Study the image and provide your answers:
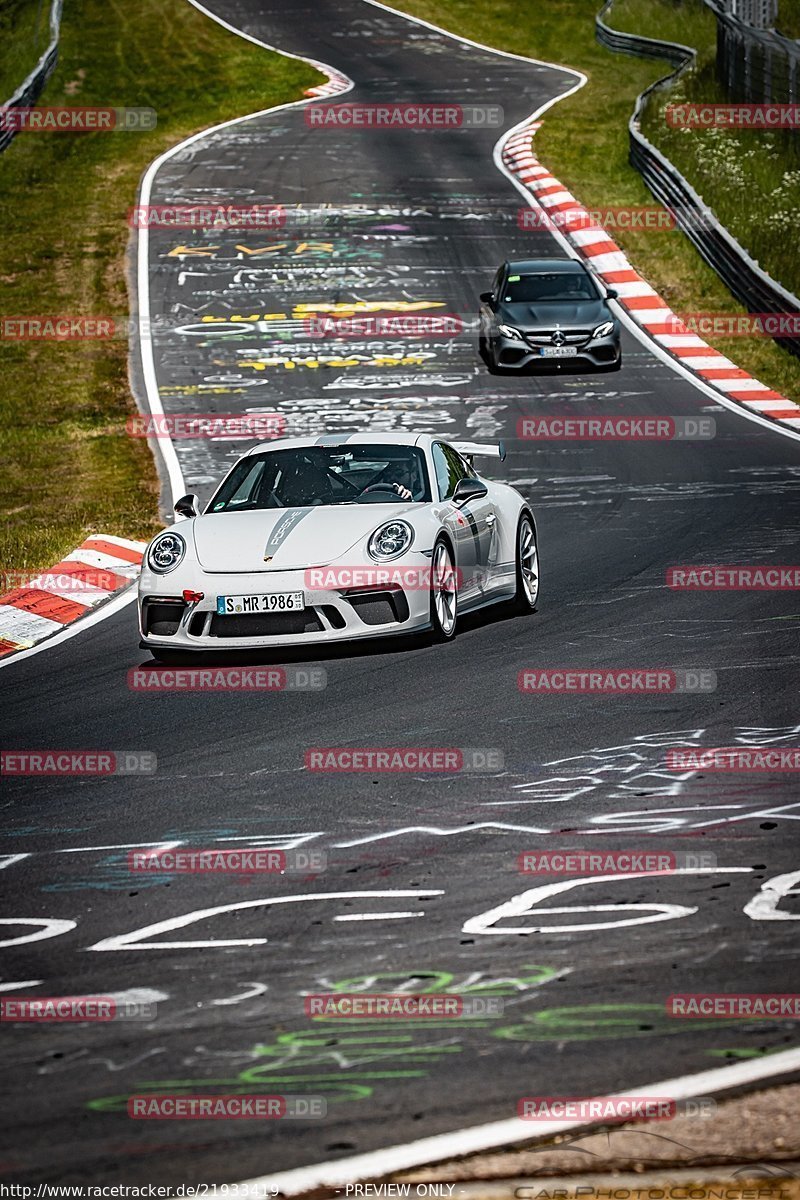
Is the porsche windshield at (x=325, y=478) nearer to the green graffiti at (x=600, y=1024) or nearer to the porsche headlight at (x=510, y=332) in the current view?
the green graffiti at (x=600, y=1024)

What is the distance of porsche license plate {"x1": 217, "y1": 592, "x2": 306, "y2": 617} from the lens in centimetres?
1034

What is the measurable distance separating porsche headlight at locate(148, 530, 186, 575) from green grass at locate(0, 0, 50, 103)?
113 feet

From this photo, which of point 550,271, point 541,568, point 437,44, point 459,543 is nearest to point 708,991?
point 459,543

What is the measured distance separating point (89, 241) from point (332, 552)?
23240 mm

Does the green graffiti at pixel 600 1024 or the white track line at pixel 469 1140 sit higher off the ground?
the white track line at pixel 469 1140

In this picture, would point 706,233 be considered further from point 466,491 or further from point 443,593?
point 443,593

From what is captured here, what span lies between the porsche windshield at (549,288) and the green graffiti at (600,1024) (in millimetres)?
19867

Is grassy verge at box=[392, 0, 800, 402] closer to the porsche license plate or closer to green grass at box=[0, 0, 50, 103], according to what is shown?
green grass at box=[0, 0, 50, 103]

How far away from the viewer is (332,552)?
34.5ft

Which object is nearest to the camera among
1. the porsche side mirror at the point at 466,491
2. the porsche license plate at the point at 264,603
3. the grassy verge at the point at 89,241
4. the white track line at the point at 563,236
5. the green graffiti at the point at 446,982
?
the green graffiti at the point at 446,982

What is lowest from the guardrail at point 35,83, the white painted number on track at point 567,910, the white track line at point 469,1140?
the white painted number on track at point 567,910

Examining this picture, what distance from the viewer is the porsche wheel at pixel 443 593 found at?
421 inches

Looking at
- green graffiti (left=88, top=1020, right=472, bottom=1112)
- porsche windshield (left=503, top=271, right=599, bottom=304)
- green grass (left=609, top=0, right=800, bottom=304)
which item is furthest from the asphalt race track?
green grass (left=609, top=0, right=800, bottom=304)

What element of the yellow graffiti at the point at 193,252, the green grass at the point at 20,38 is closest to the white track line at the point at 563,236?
the yellow graffiti at the point at 193,252
